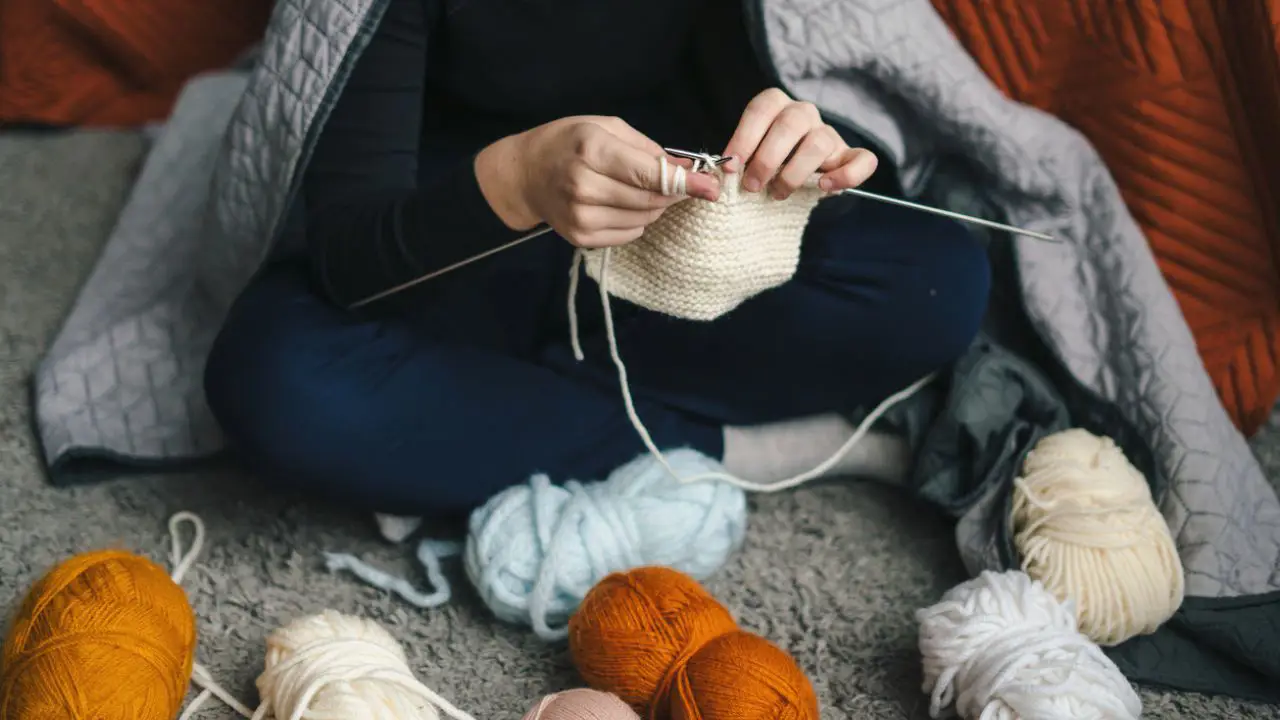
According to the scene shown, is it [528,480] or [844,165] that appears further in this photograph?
[528,480]

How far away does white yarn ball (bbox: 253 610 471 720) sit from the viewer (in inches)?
29.8

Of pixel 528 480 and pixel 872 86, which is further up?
pixel 872 86

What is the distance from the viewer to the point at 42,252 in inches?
48.1

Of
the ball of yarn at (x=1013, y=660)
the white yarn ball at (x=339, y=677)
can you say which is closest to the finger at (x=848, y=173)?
the ball of yarn at (x=1013, y=660)

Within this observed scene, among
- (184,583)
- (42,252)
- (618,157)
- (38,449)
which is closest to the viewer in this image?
(618,157)

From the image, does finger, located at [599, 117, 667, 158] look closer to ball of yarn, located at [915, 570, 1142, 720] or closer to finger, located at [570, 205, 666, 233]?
finger, located at [570, 205, 666, 233]

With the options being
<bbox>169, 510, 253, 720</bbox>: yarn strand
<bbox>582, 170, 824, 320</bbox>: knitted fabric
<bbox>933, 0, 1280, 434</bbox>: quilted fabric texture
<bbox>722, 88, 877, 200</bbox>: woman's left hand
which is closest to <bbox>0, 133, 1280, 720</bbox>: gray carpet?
<bbox>169, 510, 253, 720</bbox>: yarn strand

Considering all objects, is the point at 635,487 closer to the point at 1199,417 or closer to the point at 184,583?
the point at 184,583

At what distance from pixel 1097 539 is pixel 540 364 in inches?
19.2

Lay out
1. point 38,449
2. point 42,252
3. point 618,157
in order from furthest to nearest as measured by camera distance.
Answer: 1. point 42,252
2. point 38,449
3. point 618,157

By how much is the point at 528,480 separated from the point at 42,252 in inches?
24.8

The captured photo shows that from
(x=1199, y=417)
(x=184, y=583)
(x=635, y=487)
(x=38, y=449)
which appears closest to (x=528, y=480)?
(x=635, y=487)

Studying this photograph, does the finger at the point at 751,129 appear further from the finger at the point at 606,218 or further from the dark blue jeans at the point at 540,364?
the dark blue jeans at the point at 540,364

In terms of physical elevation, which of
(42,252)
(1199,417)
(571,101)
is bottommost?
(1199,417)
